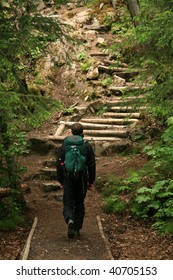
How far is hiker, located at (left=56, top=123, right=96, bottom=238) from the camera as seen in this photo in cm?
760

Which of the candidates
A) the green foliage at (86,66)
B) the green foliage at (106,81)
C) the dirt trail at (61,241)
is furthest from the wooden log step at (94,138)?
the green foliage at (86,66)

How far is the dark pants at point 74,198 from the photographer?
25.6ft

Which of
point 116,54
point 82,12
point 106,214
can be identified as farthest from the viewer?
point 82,12

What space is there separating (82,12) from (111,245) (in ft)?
70.4

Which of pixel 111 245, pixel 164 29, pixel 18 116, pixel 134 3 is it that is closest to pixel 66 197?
pixel 111 245

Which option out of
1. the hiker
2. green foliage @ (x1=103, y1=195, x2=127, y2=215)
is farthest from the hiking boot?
green foliage @ (x1=103, y1=195, x2=127, y2=215)

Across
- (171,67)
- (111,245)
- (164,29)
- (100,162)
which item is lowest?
(100,162)

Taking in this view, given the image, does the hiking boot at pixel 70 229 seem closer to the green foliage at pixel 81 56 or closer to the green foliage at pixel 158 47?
the green foliage at pixel 158 47

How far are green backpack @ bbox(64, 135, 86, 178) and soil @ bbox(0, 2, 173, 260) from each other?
A: 1285 mm

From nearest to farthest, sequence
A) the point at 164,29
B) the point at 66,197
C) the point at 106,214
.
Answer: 1. the point at 66,197
2. the point at 164,29
3. the point at 106,214

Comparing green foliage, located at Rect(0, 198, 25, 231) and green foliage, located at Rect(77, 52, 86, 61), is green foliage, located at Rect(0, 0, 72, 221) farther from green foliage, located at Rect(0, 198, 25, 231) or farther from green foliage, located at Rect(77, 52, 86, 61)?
green foliage, located at Rect(77, 52, 86, 61)

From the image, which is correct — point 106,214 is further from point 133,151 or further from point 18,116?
point 133,151

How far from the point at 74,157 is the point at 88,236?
1658 mm

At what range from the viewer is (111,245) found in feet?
26.2
